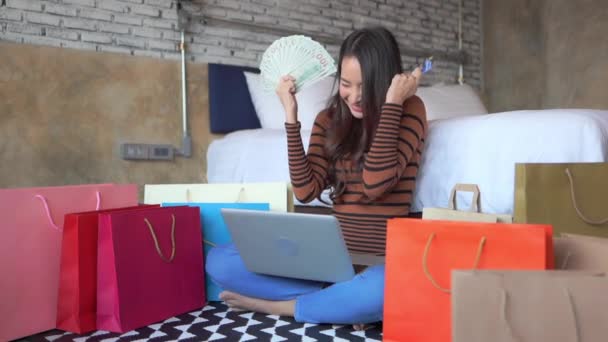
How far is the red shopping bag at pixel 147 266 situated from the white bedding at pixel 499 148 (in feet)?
2.55

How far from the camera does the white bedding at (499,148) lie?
1599 millimetres

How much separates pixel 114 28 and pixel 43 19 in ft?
1.09

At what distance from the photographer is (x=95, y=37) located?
276 centimetres

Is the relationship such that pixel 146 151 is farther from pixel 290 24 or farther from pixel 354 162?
pixel 354 162

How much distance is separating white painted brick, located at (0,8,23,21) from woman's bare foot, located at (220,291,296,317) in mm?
1646

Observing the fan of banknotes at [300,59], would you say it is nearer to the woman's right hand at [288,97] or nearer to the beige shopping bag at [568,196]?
the woman's right hand at [288,97]

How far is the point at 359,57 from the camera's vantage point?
5.93 feet

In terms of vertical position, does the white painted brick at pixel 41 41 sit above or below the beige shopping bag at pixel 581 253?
above

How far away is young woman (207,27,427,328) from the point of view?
5.44 feet

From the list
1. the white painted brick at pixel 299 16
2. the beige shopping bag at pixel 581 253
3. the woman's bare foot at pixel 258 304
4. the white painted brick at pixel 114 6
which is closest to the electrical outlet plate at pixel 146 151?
the white painted brick at pixel 114 6

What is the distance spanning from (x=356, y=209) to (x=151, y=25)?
5.63 ft

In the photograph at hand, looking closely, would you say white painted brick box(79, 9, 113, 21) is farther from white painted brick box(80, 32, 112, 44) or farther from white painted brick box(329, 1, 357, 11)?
white painted brick box(329, 1, 357, 11)

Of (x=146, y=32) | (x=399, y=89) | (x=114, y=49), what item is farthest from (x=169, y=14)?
(x=399, y=89)

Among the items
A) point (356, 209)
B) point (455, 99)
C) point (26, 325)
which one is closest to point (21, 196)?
point (26, 325)
